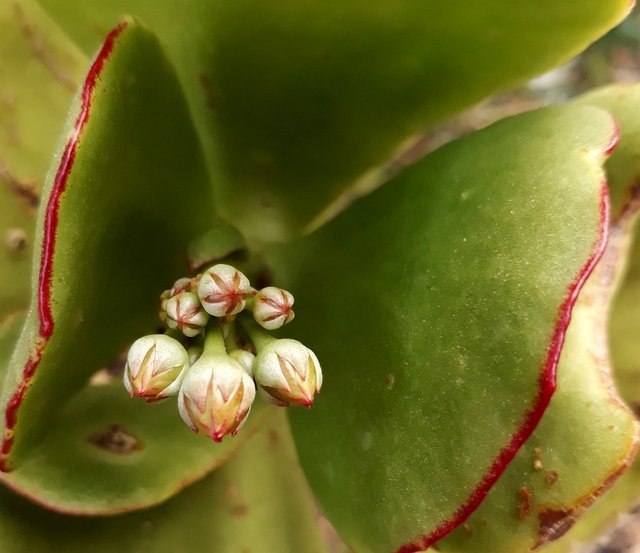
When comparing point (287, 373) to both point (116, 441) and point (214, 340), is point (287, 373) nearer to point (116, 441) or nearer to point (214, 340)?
point (214, 340)

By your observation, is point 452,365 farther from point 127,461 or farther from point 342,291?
point 127,461

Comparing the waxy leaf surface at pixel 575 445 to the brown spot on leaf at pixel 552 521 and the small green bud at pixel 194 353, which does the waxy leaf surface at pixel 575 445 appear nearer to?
the brown spot on leaf at pixel 552 521

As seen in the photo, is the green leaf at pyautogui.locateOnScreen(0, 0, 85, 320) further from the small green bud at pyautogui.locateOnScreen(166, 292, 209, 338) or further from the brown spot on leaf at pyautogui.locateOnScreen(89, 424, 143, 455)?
the small green bud at pyautogui.locateOnScreen(166, 292, 209, 338)

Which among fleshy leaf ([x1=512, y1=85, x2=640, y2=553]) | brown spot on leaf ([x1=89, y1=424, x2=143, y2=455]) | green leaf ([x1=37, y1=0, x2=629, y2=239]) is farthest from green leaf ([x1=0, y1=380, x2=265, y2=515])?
fleshy leaf ([x1=512, y1=85, x2=640, y2=553])

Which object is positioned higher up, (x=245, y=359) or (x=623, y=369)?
(x=245, y=359)

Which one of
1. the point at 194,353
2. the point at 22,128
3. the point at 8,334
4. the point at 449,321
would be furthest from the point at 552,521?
the point at 22,128

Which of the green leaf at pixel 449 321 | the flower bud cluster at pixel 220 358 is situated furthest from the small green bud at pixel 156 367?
the green leaf at pixel 449 321
